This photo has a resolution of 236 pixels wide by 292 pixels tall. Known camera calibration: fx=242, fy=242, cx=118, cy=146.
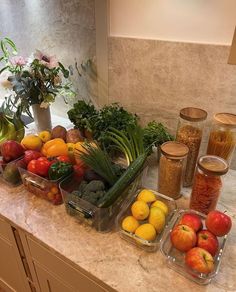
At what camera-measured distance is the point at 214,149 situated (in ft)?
2.80

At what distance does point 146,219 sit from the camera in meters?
0.74

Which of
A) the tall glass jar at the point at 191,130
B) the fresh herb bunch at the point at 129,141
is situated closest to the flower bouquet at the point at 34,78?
the fresh herb bunch at the point at 129,141

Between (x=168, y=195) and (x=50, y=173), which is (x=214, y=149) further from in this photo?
(x=50, y=173)

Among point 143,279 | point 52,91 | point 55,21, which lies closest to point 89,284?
point 143,279

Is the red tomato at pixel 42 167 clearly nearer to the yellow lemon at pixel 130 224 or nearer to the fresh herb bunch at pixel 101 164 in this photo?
the fresh herb bunch at pixel 101 164

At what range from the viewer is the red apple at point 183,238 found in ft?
2.12

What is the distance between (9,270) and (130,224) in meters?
0.74

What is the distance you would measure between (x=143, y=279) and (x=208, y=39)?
79cm

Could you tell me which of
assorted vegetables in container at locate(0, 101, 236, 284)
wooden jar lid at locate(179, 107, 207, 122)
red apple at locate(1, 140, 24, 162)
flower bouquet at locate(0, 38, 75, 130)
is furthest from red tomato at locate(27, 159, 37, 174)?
wooden jar lid at locate(179, 107, 207, 122)

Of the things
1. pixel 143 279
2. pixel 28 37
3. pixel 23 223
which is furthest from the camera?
pixel 28 37

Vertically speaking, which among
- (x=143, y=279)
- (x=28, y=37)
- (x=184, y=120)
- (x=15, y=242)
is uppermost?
(x=28, y=37)

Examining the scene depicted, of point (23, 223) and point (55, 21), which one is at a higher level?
point (55, 21)

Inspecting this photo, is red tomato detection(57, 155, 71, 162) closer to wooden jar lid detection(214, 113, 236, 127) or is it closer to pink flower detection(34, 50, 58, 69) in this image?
pink flower detection(34, 50, 58, 69)

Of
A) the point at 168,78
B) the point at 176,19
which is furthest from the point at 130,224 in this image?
the point at 176,19
